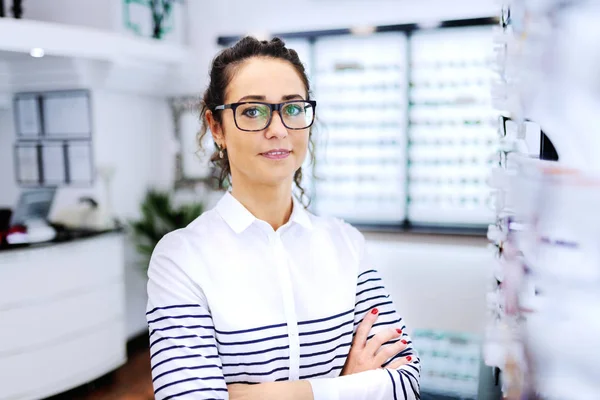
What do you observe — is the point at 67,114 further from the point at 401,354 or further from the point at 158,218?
the point at 401,354

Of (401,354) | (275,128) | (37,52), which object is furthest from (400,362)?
(37,52)

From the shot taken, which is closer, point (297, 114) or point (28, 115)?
point (297, 114)

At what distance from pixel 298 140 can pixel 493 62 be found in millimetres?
455

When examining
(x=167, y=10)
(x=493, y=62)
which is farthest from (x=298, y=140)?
(x=167, y=10)

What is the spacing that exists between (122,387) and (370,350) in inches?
109

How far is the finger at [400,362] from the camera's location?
1.11 m

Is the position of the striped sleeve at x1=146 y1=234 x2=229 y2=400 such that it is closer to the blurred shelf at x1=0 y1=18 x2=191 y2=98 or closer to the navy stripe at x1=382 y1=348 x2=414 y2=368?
the navy stripe at x1=382 y1=348 x2=414 y2=368

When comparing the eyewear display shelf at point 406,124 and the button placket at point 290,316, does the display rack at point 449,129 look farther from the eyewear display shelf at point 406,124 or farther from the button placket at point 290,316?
the button placket at point 290,316

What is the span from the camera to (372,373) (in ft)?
3.47

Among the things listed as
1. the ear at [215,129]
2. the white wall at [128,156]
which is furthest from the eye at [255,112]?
the white wall at [128,156]

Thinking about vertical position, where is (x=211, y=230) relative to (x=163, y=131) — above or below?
below

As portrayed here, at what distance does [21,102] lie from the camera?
12.8ft

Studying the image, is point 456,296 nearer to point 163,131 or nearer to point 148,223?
point 148,223

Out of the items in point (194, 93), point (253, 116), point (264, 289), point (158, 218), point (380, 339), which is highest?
point (194, 93)
